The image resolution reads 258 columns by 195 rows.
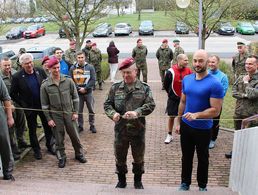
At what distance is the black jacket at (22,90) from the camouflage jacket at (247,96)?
11.6 ft

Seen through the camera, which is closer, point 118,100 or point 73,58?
point 118,100

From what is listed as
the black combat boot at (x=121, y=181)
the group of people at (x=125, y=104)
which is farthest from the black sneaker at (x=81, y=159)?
the black combat boot at (x=121, y=181)

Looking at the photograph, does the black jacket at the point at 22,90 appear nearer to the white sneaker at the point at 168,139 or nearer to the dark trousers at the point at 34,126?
the dark trousers at the point at 34,126

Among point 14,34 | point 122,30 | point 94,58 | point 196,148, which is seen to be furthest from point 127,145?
point 14,34

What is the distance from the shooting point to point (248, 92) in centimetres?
593

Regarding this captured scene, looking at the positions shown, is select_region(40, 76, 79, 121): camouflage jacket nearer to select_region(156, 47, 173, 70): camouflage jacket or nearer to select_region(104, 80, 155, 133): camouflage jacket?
select_region(104, 80, 155, 133): camouflage jacket

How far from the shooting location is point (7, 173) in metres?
5.49

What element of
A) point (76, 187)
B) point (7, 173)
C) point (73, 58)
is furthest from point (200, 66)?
point (73, 58)

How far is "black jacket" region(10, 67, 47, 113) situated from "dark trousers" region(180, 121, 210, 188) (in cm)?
307

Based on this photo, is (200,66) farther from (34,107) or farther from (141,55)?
(141,55)

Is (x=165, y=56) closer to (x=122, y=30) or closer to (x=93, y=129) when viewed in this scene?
(x=93, y=129)

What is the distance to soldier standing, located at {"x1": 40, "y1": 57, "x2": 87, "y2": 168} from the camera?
6238 millimetres

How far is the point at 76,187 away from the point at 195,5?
13.6 m

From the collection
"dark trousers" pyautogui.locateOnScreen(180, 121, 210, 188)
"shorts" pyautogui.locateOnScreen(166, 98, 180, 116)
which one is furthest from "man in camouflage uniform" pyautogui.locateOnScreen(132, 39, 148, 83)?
"dark trousers" pyautogui.locateOnScreen(180, 121, 210, 188)
